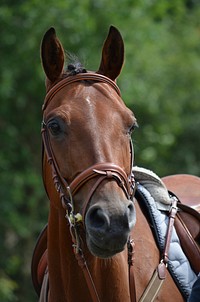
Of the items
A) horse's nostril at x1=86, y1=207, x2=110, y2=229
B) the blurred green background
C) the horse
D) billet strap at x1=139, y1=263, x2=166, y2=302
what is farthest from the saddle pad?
the blurred green background

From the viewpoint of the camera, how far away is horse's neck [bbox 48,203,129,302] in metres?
5.54

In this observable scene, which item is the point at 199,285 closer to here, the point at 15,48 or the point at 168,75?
the point at 15,48

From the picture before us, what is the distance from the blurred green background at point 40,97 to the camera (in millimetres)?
16609

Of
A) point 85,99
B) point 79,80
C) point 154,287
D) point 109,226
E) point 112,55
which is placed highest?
point 112,55

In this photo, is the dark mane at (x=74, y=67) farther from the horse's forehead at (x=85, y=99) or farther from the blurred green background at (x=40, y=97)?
the blurred green background at (x=40, y=97)

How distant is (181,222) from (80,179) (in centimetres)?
150

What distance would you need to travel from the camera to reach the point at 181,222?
6504 millimetres

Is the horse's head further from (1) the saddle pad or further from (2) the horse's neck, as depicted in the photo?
(1) the saddle pad

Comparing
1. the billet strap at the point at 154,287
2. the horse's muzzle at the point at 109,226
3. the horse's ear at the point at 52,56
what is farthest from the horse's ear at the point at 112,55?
the billet strap at the point at 154,287

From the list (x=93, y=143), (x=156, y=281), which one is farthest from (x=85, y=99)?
(x=156, y=281)

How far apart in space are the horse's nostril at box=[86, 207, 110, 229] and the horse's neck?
0.42m

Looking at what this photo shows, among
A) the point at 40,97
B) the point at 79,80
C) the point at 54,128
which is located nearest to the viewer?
the point at 54,128

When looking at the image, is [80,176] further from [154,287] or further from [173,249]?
[173,249]

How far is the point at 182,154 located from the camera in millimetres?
22125
